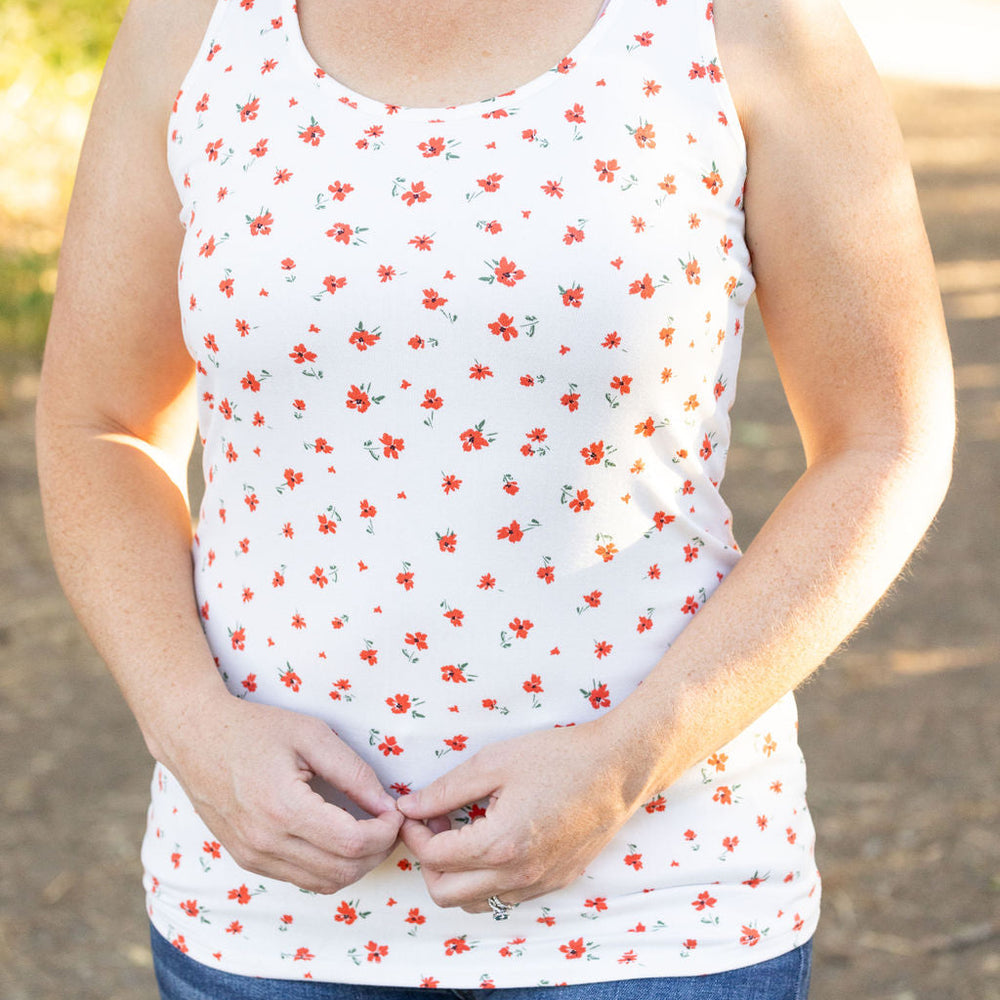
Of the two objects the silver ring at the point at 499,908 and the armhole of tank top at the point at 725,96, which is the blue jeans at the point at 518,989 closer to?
the silver ring at the point at 499,908

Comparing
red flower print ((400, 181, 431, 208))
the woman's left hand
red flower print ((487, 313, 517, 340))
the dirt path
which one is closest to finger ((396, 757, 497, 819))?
the woman's left hand

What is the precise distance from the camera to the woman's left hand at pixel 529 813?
3.69 feet

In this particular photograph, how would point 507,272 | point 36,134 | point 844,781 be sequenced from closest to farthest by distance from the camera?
point 507,272 < point 844,781 < point 36,134

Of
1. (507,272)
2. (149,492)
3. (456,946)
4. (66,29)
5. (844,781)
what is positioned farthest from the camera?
(66,29)

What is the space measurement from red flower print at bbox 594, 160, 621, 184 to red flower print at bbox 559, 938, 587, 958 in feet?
2.24

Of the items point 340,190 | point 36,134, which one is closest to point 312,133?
point 340,190

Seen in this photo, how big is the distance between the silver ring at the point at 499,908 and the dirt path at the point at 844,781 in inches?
74.0

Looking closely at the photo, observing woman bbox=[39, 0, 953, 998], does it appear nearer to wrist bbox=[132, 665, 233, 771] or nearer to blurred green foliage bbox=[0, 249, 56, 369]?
wrist bbox=[132, 665, 233, 771]

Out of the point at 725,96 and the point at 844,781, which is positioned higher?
the point at 725,96

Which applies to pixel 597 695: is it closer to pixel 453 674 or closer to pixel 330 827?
pixel 453 674

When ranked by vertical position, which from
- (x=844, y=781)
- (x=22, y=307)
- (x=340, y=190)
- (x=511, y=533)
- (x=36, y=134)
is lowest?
(x=22, y=307)

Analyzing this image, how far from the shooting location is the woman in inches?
44.9

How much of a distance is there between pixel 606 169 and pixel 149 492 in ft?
1.96

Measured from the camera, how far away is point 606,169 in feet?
3.75
